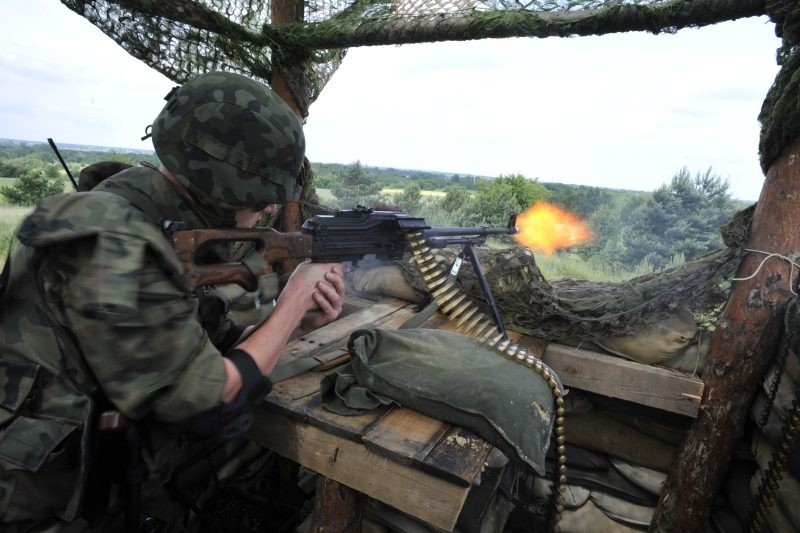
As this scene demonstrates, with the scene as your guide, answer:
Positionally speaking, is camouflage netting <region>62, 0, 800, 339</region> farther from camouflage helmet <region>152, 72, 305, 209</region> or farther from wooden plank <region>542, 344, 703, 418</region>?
camouflage helmet <region>152, 72, 305, 209</region>

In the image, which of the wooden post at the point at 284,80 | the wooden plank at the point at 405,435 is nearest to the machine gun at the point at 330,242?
the wooden plank at the point at 405,435

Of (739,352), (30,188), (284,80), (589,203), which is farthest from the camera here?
(589,203)

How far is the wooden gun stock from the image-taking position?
1.58 meters

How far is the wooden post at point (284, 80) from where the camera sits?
3.61 meters

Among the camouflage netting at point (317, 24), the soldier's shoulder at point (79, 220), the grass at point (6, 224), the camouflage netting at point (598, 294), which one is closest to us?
the soldier's shoulder at point (79, 220)

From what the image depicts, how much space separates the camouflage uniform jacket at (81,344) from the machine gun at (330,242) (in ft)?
0.51

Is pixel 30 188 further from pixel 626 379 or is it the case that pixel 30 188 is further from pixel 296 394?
pixel 626 379

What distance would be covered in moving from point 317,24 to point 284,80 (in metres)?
0.60

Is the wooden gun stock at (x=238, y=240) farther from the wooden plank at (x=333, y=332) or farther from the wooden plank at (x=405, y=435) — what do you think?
the wooden plank at (x=405, y=435)

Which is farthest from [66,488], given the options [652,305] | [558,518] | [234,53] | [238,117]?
[234,53]

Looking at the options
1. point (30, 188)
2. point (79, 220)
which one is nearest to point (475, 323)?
point (79, 220)

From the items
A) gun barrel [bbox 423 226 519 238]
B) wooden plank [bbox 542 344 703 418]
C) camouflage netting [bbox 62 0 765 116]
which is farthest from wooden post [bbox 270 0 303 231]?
wooden plank [bbox 542 344 703 418]

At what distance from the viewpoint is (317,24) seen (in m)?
3.41

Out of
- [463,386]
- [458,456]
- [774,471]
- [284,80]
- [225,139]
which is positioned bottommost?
[774,471]
